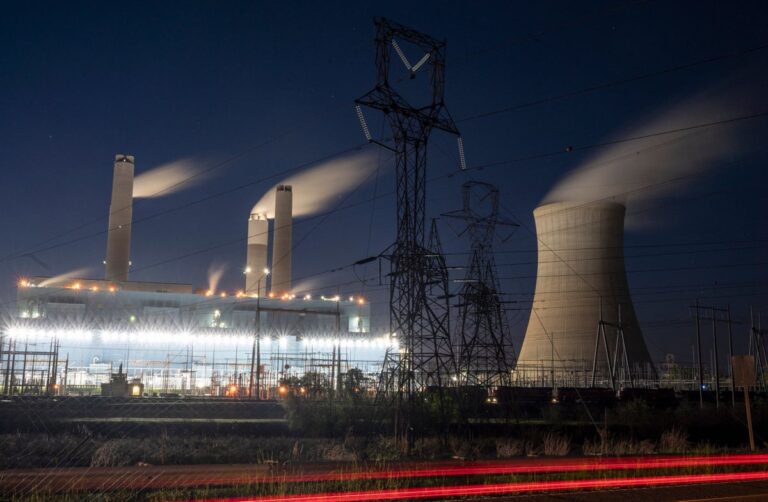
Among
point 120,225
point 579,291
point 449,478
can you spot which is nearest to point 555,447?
point 449,478

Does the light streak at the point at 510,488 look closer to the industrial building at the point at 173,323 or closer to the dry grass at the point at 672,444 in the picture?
the dry grass at the point at 672,444

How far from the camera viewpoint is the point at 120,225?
4850 centimetres

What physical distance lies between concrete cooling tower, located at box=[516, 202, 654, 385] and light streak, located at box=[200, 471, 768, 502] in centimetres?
2331

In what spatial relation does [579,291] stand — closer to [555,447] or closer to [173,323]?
[555,447]

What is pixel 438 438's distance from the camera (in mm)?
17281

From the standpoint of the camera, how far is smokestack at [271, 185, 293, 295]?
56.1m

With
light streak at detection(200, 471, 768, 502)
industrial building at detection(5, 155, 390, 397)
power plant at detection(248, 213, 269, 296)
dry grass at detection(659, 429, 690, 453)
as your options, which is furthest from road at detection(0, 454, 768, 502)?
power plant at detection(248, 213, 269, 296)

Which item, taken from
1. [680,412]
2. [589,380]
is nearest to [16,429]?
[680,412]

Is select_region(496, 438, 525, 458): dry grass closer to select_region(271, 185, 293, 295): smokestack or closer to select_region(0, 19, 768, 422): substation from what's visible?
select_region(0, 19, 768, 422): substation

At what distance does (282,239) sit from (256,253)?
2.76 metres

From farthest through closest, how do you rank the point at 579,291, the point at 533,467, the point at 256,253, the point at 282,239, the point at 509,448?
1. the point at 256,253
2. the point at 282,239
3. the point at 579,291
4. the point at 509,448
5. the point at 533,467

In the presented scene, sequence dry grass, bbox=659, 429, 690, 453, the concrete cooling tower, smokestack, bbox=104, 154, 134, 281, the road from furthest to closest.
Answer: smokestack, bbox=104, 154, 134, 281
the concrete cooling tower
dry grass, bbox=659, 429, 690, 453
the road

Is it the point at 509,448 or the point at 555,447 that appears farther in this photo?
the point at 555,447

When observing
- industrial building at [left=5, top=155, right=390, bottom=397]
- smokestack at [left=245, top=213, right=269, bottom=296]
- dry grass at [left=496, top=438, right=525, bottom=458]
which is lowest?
dry grass at [left=496, top=438, right=525, bottom=458]
